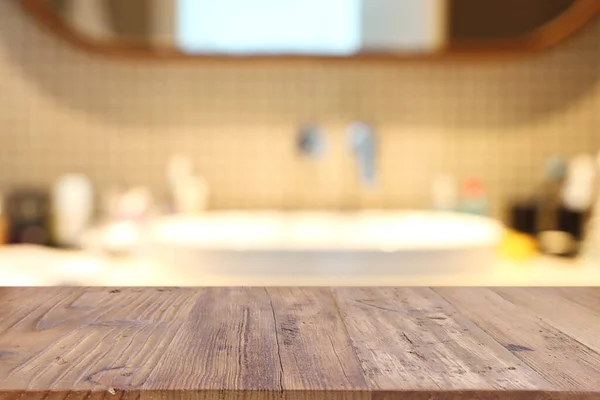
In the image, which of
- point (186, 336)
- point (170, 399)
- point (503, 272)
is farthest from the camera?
point (503, 272)

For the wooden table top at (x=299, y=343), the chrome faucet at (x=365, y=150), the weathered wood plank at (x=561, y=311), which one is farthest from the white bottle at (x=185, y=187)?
the weathered wood plank at (x=561, y=311)

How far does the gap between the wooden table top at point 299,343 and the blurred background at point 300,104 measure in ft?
2.94

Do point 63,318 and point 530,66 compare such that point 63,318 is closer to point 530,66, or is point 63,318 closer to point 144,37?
point 144,37

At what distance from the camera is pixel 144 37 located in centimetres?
160

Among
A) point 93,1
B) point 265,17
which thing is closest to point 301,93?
point 265,17

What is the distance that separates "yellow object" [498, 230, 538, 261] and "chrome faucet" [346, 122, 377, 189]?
0.34 meters

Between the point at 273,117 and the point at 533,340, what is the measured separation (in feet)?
3.82

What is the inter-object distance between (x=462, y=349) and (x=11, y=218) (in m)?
1.33

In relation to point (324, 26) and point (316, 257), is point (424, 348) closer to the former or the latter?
point (316, 257)

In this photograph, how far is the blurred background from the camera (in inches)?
62.8

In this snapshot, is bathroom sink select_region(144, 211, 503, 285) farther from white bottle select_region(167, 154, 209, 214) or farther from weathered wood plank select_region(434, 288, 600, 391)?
weathered wood plank select_region(434, 288, 600, 391)

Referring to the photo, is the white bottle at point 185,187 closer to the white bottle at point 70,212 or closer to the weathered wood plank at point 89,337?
the white bottle at point 70,212

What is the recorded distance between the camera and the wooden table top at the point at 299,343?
41 centimetres

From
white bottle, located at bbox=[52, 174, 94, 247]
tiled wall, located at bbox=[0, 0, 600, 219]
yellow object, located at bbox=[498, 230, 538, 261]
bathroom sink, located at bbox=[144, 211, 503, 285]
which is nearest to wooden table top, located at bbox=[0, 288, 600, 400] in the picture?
bathroom sink, located at bbox=[144, 211, 503, 285]
